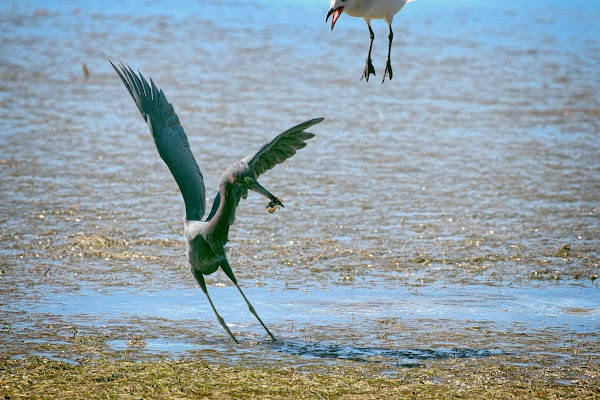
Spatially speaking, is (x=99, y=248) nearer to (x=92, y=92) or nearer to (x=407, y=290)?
(x=407, y=290)

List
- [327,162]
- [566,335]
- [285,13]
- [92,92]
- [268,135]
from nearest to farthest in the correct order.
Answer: [566,335] → [327,162] → [268,135] → [92,92] → [285,13]

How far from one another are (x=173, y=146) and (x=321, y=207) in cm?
293

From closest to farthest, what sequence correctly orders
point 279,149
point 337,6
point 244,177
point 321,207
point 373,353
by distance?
point 244,177
point 279,149
point 373,353
point 337,6
point 321,207

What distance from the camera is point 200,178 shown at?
18.2 feet

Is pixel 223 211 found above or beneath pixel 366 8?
beneath

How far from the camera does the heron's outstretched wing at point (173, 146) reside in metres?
5.43

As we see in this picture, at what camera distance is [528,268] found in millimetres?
6820

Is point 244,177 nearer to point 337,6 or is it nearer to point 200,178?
point 200,178

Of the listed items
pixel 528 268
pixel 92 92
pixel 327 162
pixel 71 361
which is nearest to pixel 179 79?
pixel 92 92

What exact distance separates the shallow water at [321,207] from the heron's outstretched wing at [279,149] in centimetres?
107

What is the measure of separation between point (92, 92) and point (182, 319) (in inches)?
301

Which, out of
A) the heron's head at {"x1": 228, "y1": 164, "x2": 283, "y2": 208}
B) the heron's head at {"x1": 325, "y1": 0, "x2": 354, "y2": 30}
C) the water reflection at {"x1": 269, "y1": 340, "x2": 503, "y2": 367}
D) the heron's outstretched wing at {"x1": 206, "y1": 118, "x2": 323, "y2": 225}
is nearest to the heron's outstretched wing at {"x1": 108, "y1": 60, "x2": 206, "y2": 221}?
the heron's outstretched wing at {"x1": 206, "y1": 118, "x2": 323, "y2": 225}

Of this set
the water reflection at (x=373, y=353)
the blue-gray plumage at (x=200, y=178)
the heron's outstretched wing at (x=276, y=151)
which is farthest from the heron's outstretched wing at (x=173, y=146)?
the water reflection at (x=373, y=353)

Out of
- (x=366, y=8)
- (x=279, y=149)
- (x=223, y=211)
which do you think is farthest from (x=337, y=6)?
(x=223, y=211)
